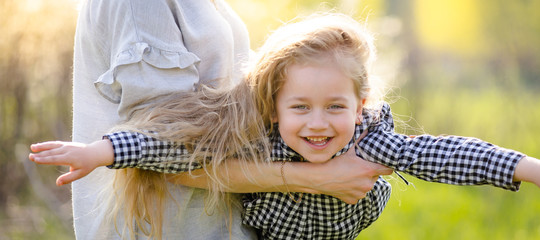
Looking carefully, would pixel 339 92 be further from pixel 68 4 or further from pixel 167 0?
pixel 68 4

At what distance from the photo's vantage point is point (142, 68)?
1921 mm

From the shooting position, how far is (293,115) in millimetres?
1886

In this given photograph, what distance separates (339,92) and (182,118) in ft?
1.49

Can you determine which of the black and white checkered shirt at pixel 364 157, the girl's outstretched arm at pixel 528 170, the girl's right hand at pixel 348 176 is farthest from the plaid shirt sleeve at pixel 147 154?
the girl's outstretched arm at pixel 528 170

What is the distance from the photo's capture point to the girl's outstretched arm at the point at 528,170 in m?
1.70

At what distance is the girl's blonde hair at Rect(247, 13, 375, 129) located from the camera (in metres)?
1.89

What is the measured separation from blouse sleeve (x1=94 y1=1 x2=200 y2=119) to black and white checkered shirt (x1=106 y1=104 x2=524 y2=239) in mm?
166

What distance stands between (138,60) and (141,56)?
0.01 m

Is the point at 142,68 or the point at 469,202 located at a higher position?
the point at 142,68

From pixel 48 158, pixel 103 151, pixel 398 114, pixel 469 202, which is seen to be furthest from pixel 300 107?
pixel 469 202

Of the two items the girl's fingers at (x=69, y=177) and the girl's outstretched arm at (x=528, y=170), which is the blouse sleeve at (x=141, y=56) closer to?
the girl's fingers at (x=69, y=177)

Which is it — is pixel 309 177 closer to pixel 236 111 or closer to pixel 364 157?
pixel 364 157

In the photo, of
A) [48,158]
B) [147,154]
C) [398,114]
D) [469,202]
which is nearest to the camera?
[48,158]

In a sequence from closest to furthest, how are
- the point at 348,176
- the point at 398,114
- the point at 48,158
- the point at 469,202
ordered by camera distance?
1. the point at 48,158
2. the point at 348,176
3. the point at 398,114
4. the point at 469,202
